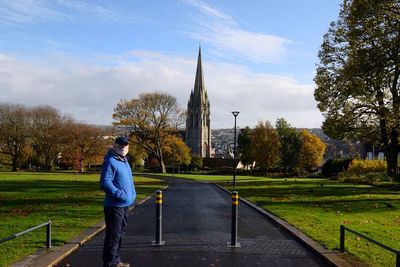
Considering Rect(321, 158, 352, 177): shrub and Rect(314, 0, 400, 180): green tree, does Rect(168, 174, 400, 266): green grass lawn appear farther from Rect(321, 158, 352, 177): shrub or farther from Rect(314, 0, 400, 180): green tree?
Rect(321, 158, 352, 177): shrub

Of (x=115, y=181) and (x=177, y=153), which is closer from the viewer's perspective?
(x=115, y=181)

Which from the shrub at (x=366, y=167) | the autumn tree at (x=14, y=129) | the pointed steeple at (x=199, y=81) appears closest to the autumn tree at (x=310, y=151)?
the shrub at (x=366, y=167)

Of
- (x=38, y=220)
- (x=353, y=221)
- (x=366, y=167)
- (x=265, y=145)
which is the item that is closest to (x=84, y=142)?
(x=265, y=145)

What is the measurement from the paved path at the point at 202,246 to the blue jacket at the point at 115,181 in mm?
1340

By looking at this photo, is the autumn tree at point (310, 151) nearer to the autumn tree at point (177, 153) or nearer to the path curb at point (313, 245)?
the autumn tree at point (177, 153)

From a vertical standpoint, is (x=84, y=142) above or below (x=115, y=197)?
above

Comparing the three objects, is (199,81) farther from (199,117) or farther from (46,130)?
(46,130)

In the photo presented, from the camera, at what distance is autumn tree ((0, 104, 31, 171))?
210ft

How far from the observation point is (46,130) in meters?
66.8

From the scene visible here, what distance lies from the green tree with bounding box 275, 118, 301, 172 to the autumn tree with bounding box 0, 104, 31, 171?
41.4 meters

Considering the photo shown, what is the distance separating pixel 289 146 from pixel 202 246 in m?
73.5

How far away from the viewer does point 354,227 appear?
11469mm

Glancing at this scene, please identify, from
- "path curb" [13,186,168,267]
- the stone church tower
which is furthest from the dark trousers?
the stone church tower

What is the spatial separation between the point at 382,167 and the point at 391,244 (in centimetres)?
3589
